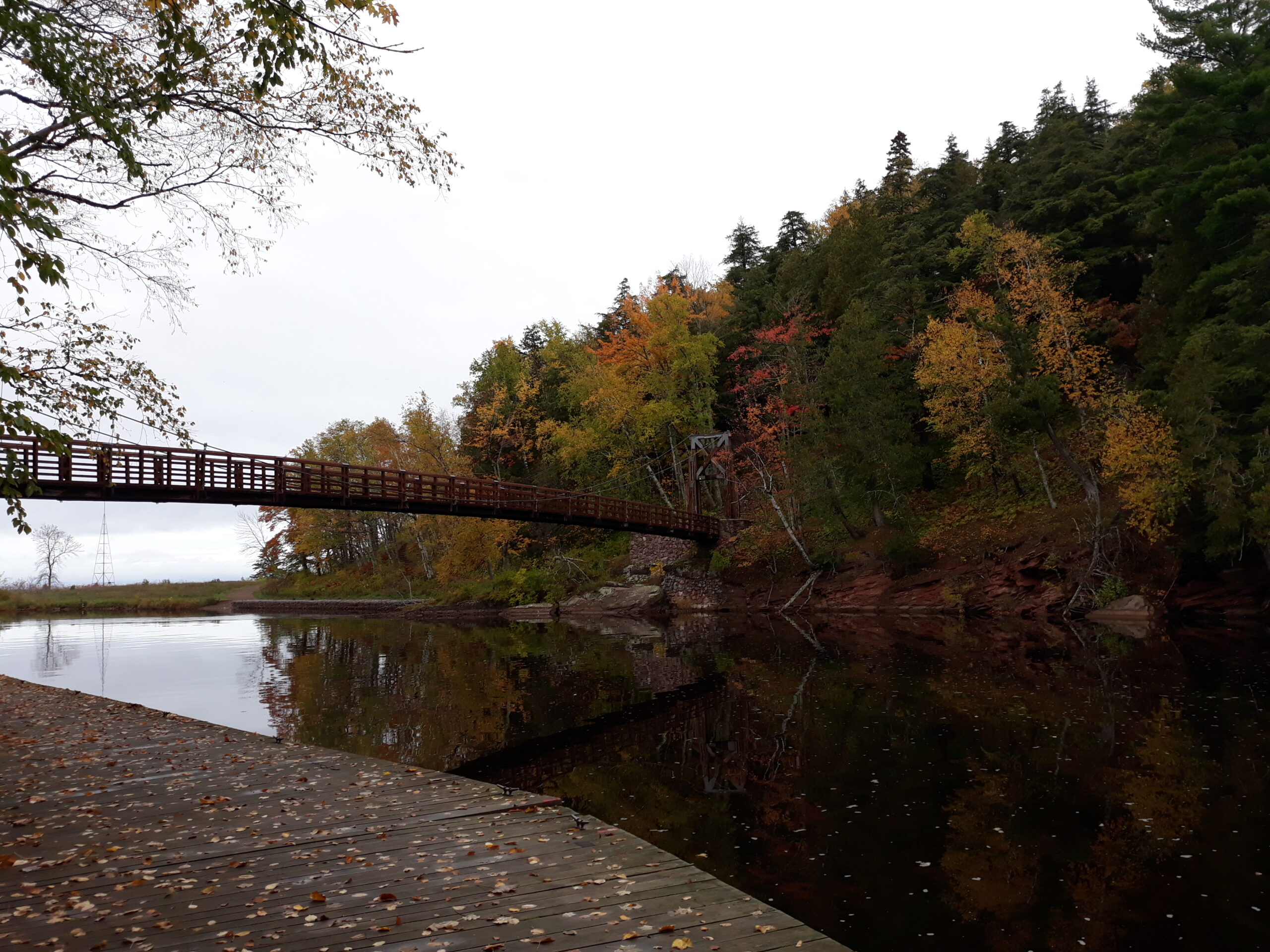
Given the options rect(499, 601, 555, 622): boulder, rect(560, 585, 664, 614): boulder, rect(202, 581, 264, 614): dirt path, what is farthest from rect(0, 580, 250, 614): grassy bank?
rect(560, 585, 664, 614): boulder

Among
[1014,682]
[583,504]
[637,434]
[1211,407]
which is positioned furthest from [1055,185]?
[1014,682]

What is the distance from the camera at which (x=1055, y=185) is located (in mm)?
27875

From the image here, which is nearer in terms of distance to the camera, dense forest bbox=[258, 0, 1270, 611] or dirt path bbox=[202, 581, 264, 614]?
dense forest bbox=[258, 0, 1270, 611]

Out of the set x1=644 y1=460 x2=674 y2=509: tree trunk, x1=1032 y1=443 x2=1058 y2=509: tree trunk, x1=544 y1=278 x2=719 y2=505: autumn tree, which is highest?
x1=544 y1=278 x2=719 y2=505: autumn tree

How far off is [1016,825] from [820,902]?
2.11m

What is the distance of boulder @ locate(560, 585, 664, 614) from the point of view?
3119 centimetres

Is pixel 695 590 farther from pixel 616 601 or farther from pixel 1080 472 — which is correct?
pixel 1080 472

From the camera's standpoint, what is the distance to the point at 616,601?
104 feet

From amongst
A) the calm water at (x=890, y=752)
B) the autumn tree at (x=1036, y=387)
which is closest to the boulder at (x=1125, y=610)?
the calm water at (x=890, y=752)

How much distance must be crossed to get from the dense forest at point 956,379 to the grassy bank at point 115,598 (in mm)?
7358

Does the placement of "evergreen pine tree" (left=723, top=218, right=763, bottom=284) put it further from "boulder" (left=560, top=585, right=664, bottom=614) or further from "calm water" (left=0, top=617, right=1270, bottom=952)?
"calm water" (left=0, top=617, right=1270, bottom=952)

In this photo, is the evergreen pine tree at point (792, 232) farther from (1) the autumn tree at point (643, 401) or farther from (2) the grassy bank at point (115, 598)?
(2) the grassy bank at point (115, 598)

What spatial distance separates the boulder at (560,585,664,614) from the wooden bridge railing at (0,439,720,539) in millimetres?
Answer: 2877

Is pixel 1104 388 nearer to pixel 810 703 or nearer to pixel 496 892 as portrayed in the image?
pixel 810 703
